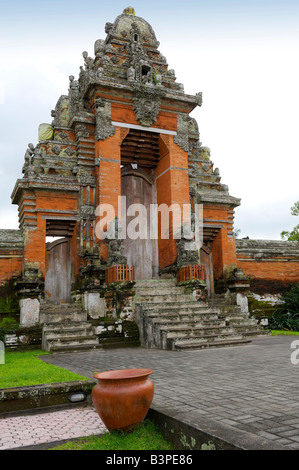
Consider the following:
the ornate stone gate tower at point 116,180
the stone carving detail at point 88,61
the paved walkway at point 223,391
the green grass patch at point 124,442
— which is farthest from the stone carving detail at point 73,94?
the green grass patch at point 124,442

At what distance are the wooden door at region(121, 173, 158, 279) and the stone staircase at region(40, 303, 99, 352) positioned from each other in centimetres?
362

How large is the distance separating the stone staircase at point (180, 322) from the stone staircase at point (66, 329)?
59.5 inches

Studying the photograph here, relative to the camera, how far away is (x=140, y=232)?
15227mm

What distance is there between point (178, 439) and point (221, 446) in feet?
2.16

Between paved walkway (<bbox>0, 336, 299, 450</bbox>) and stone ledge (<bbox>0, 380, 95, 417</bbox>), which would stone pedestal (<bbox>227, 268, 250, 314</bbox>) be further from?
stone ledge (<bbox>0, 380, 95, 417</bbox>)

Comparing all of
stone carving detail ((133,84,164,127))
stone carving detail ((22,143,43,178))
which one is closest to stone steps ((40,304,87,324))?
stone carving detail ((22,143,43,178))

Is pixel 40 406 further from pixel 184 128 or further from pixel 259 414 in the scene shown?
pixel 184 128

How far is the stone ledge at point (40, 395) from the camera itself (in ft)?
15.4

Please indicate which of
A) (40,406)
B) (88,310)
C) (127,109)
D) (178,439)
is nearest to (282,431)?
(178,439)

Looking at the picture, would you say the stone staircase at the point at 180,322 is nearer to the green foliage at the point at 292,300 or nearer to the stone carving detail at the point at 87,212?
the stone carving detail at the point at 87,212

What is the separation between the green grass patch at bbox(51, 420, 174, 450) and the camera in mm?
3451

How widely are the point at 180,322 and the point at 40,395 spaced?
5705 millimetres

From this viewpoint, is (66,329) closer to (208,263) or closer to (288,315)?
(208,263)

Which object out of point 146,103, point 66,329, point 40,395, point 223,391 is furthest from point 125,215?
point 223,391
